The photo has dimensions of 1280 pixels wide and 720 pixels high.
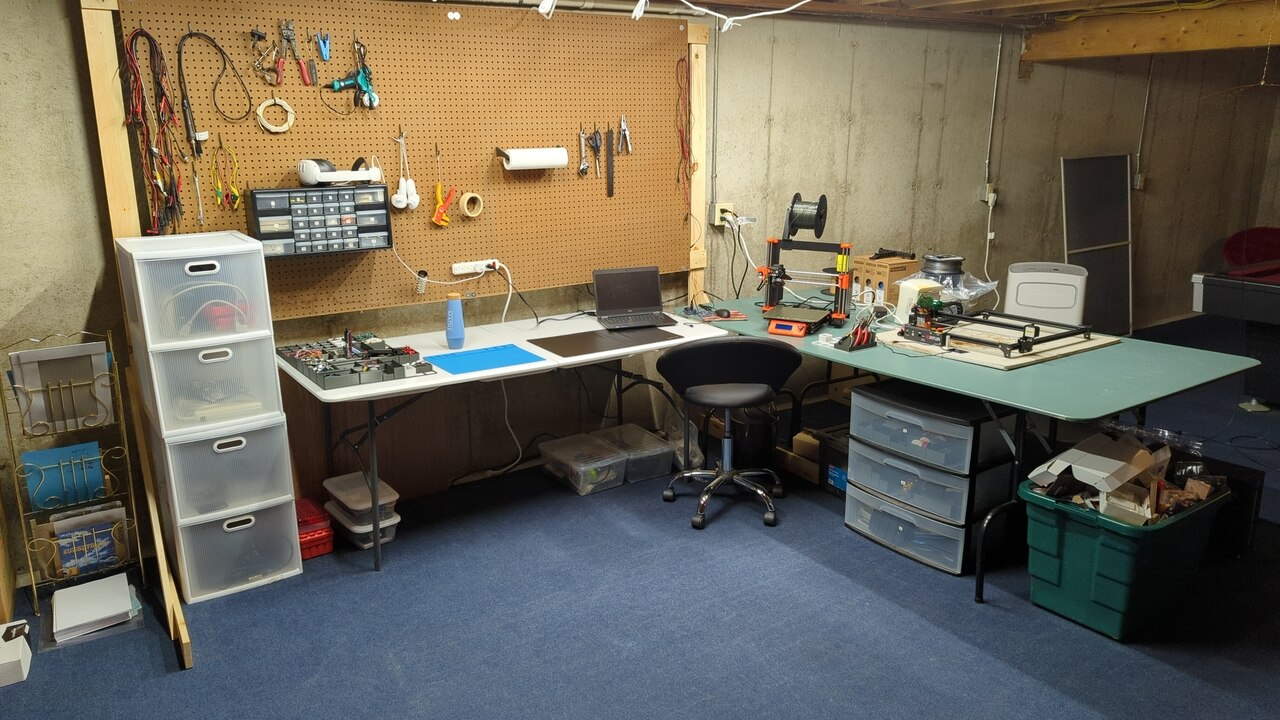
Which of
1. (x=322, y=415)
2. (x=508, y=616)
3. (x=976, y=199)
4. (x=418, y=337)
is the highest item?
(x=976, y=199)

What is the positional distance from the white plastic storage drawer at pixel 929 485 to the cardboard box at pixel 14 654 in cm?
286

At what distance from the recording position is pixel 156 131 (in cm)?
297

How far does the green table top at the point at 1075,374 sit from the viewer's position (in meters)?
2.64

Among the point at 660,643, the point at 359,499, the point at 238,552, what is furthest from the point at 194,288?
the point at 660,643

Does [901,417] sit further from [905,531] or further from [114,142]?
[114,142]

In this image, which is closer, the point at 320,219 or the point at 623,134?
the point at 320,219

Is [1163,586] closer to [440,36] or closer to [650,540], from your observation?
[650,540]

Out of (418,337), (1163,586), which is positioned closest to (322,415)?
(418,337)

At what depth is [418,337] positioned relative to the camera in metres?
3.64

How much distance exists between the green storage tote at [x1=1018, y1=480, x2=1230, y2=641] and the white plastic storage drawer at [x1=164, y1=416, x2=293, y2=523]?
2540 mm

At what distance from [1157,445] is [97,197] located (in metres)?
3.80

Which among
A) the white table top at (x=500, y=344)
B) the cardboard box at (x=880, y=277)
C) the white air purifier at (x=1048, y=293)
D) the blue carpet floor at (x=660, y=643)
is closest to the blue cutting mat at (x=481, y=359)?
the white table top at (x=500, y=344)

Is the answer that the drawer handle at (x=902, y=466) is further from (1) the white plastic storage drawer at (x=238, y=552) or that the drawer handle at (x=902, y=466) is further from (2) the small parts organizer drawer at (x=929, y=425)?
(1) the white plastic storage drawer at (x=238, y=552)

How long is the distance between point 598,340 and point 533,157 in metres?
0.84
